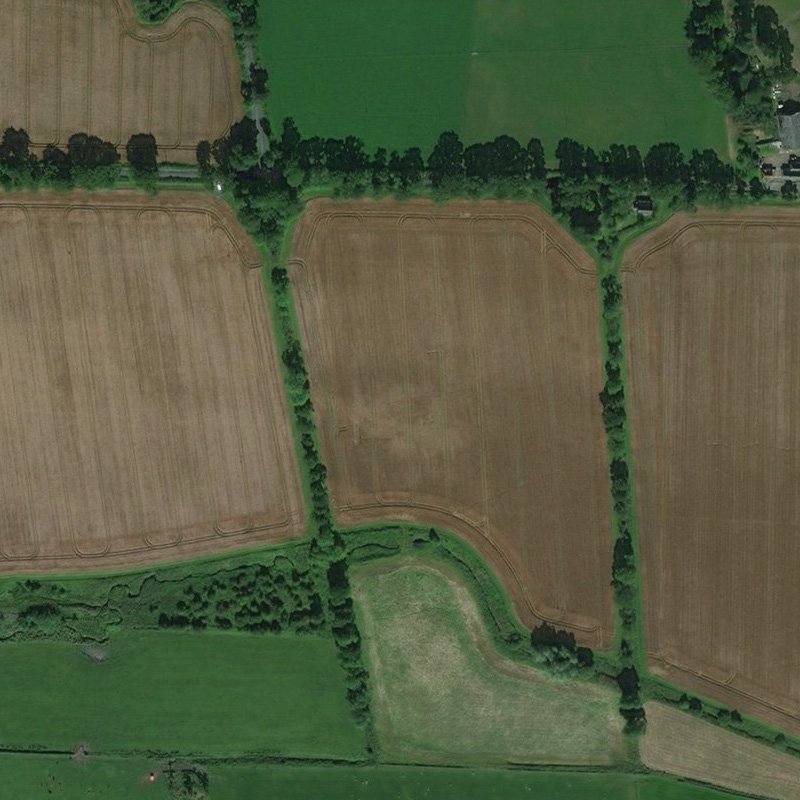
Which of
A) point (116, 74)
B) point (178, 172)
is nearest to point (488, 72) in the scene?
point (178, 172)

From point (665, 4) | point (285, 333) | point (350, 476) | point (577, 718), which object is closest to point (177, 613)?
point (350, 476)

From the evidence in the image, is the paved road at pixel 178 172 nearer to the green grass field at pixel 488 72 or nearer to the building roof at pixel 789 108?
the green grass field at pixel 488 72

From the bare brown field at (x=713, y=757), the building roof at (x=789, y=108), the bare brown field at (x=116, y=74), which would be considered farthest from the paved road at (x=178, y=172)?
the bare brown field at (x=713, y=757)

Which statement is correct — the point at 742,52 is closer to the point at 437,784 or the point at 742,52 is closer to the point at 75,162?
the point at 75,162

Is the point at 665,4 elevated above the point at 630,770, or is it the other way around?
the point at 665,4

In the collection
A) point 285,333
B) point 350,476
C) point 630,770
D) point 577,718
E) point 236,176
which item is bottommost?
point 630,770

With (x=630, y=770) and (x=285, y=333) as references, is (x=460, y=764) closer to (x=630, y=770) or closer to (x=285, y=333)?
(x=630, y=770)
